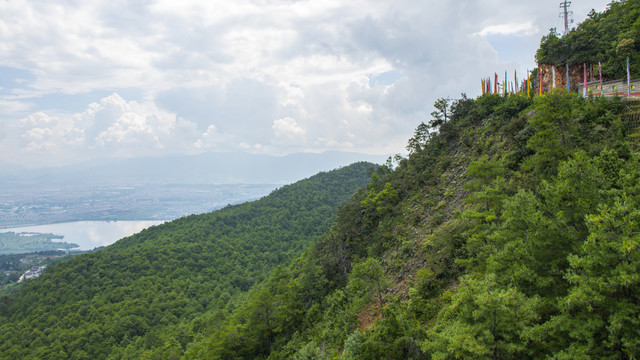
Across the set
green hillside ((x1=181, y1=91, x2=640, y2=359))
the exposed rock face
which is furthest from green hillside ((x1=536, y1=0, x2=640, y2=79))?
green hillside ((x1=181, y1=91, x2=640, y2=359))

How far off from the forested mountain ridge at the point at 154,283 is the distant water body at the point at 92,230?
99292mm

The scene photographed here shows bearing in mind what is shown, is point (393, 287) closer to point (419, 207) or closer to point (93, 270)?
point (419, 207)

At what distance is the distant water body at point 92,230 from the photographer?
470ft

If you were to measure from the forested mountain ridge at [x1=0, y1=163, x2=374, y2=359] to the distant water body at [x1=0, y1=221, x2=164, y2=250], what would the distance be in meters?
99.3

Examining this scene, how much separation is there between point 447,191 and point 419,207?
9.23 feet

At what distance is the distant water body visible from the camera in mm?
143125

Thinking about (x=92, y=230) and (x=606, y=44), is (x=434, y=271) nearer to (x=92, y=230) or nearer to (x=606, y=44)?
(x=606, y=44)

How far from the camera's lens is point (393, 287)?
58.8 ft

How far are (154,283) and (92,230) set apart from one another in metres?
154

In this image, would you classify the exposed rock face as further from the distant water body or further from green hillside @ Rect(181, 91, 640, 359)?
the distant water body

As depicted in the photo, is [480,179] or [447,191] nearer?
[480,179]

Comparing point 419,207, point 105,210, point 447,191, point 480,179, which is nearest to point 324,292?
point 419,207

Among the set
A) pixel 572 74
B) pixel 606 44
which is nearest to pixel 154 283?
pixel 572 74

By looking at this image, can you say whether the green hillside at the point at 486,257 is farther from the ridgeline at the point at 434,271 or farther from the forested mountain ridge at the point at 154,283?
the forested mountain ridge at the point at 154,283
